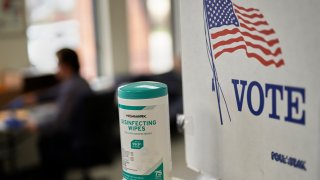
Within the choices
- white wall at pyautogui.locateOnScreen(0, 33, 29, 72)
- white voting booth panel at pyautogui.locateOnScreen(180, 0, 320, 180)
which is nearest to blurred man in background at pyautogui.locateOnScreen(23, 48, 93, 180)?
white wall at pyautogui.locateOnScreen(0, 33, 29, 72)

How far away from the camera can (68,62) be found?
11.7 ft

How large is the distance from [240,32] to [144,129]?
0.78 feet

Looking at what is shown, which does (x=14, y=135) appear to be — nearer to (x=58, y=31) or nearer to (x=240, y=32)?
(x=58, y=31)

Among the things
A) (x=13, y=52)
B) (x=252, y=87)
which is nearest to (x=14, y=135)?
(x=13, y=52)

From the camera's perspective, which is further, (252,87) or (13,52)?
(13,52)

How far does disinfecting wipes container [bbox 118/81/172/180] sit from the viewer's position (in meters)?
0.77

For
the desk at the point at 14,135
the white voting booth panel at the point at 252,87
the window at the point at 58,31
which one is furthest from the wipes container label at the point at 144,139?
the window at the point at 58,31

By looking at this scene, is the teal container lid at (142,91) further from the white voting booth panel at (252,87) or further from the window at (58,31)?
the window at (58,31)

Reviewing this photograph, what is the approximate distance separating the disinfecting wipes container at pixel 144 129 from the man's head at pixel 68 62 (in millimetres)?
2833

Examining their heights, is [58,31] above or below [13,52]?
above

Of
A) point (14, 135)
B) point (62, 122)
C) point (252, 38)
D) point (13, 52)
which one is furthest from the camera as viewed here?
point (13, 52)

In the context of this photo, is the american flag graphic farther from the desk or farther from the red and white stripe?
the desk

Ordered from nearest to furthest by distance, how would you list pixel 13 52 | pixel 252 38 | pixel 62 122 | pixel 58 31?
pixel 252 38 → pixel 62 122 → pixel 13 52 → pixel 58 31

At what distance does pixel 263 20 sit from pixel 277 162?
9.2 inches
